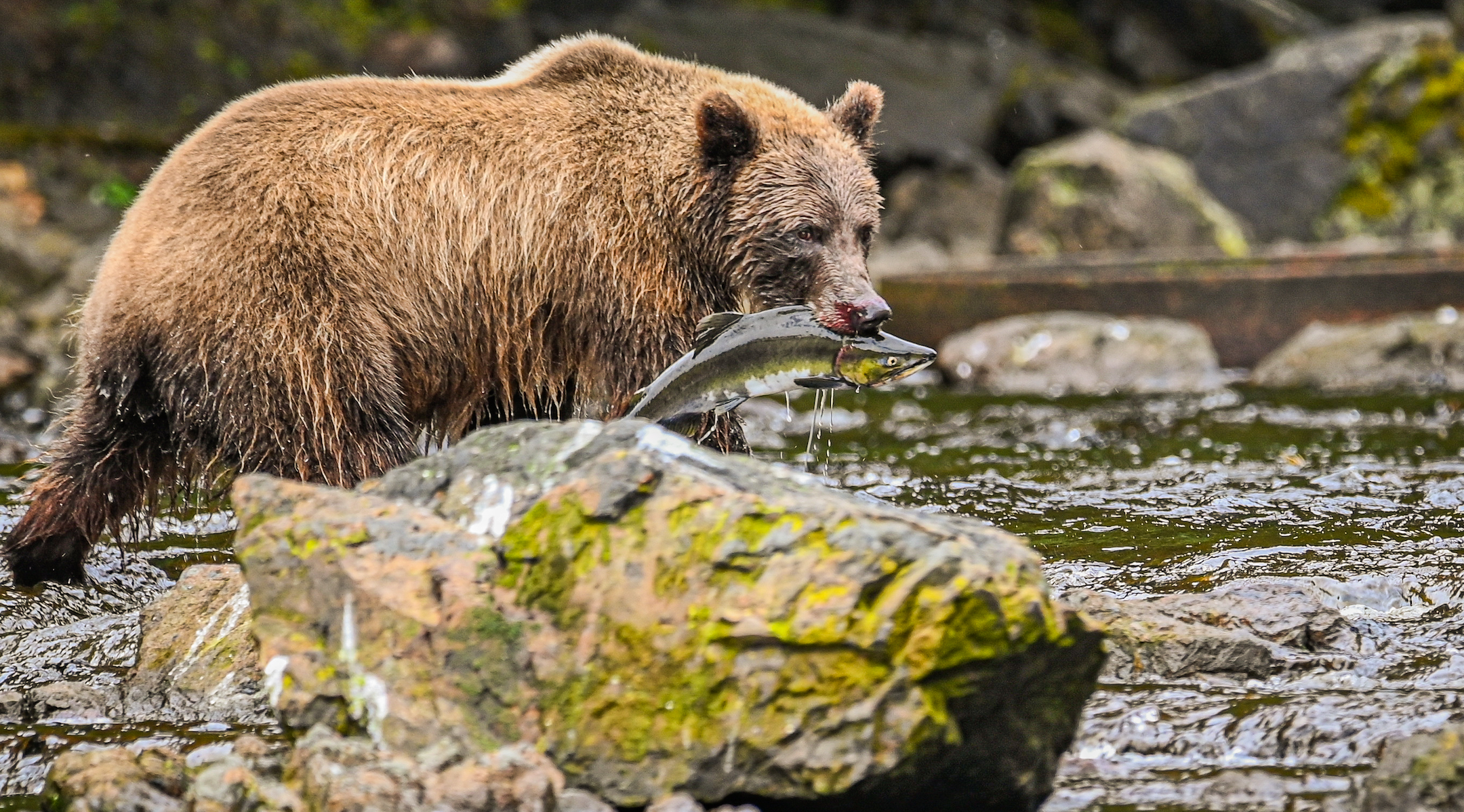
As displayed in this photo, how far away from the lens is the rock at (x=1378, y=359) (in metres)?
10.1

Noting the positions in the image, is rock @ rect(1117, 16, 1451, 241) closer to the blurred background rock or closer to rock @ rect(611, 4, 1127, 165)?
the blurred background rock

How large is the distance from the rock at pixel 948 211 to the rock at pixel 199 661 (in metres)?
12.5

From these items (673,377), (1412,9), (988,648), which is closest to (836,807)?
(988,648)

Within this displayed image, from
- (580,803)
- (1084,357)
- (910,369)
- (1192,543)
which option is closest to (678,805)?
(580,803)

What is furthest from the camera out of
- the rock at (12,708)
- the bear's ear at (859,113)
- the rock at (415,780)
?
the bear's ear at (859,113)

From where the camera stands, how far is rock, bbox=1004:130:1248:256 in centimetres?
1409

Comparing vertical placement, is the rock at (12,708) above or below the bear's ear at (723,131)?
below

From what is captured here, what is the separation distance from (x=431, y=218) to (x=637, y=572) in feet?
7.57

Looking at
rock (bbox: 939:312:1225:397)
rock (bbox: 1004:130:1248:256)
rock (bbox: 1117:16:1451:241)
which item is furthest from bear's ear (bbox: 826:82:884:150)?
rock (bbox: 1117:16:1451:241)

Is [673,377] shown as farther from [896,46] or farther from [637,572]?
[896,46]

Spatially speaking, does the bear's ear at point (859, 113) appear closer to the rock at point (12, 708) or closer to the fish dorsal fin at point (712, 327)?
the fish dorsal fin at point (712, 327)

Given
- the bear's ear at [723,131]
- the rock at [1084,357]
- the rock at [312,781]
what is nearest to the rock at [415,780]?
the rock at [312,781]

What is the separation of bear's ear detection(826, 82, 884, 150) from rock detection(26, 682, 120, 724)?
3.48 meters

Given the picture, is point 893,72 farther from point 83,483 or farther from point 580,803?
point 580,803
